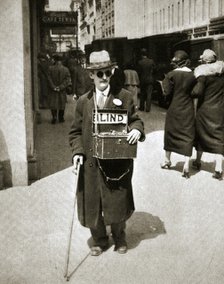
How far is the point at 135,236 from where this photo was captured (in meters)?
4.97

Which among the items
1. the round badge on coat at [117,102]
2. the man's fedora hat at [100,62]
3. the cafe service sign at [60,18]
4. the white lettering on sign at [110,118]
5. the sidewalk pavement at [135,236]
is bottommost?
the sidewalk pavement at [135,236]

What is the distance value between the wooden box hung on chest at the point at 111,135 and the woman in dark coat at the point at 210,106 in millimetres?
3506

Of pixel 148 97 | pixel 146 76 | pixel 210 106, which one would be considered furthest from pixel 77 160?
pixel 148 97

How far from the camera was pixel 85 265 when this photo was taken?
4.23 meters

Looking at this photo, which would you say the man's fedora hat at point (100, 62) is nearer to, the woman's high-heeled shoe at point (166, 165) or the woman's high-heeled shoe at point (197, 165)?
the woman's high-heeled shoe at point (166, 165)

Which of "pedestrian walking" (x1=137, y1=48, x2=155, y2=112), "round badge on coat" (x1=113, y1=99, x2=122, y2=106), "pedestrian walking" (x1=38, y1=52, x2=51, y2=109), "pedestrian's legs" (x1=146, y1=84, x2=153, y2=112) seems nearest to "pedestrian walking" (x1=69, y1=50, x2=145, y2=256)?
"round badge on coat" (x1=113, y1=99, x2=122, y2=106)

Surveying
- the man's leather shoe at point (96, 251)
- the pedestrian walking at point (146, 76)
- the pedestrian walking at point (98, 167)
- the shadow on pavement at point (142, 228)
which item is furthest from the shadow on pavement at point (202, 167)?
the pedestrian walking at point (146, 76)

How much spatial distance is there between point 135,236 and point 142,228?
25 cm

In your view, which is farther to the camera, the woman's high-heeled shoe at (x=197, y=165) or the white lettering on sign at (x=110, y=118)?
the woman's high-heeled shoe at (x=197, y=165)

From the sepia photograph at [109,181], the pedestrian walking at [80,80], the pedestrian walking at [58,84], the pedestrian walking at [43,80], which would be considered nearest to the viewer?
the sepia photograph at [109,181]

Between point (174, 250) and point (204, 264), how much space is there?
38 centimetres

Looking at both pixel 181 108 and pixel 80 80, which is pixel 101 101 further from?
pixel 80 80

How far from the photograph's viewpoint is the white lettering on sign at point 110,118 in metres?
3.99

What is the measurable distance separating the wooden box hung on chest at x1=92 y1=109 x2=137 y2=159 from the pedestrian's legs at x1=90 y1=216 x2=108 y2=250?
73 centimetres
